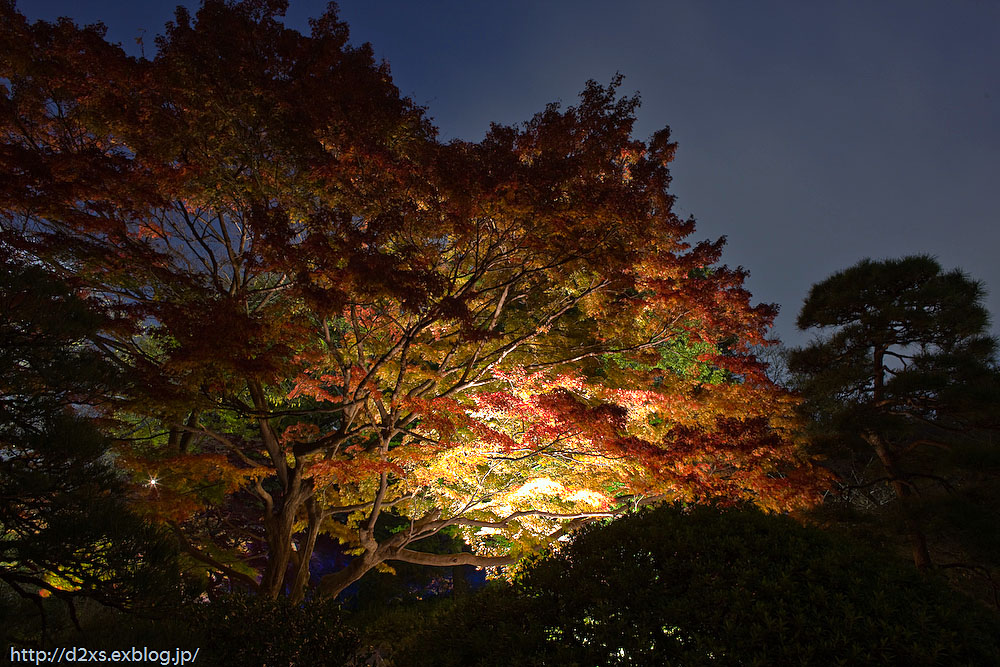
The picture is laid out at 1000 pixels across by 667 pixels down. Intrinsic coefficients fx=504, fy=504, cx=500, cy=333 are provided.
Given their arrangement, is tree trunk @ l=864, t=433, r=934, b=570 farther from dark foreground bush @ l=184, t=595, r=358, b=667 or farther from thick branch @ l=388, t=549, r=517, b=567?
dark foreground bush @ l=184, t=595, r=358, b=667

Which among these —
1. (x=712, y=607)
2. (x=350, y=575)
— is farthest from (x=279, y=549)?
(x=712, y=607)

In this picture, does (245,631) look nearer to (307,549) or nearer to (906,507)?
(307,549)

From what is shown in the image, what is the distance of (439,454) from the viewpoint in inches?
282

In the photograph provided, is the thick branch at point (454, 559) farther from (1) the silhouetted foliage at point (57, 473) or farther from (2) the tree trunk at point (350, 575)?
(1) the silhouetted foliage at point (57, 473)

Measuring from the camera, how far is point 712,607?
9.10 feet

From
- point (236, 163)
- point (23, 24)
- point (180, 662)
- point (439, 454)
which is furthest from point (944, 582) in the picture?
point (23, 24)

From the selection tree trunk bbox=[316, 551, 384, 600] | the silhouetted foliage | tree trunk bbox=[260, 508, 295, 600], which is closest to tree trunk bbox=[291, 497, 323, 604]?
tree trunk bbox=[316, 551, 384, 600]

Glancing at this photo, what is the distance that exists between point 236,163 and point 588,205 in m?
4.23

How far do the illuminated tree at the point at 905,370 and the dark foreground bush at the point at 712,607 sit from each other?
230 inches

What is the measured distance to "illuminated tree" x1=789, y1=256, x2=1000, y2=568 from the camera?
24.7ft

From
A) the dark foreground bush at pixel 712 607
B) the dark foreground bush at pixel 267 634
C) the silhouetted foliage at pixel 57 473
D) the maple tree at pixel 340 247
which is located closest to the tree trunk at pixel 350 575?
the maple tree at pixel 340 247

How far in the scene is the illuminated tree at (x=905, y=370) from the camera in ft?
24.7

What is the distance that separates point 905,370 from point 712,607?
294 inches

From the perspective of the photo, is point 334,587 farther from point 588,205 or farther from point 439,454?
point 588,205
